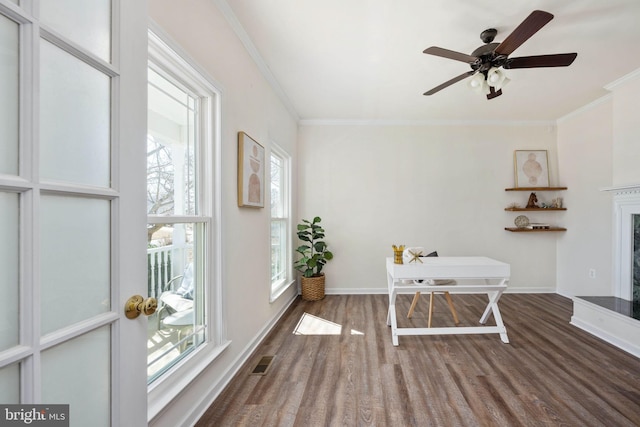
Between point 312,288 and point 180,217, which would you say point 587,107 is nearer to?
point 312,288

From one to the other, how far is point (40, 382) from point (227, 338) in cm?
151

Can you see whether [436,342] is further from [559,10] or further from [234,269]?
[559,10]

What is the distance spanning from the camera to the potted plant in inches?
161

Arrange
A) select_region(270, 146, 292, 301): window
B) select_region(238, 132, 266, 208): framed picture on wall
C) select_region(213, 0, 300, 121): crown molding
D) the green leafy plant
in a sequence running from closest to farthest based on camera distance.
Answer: select_region(213, 0, 300, 121): crown molding → select_region(238, 132, 266, 208): framed picture on wall → select_region(270, 146, 292, 301): window → the green leafy plant

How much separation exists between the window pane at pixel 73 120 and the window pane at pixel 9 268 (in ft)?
0.31

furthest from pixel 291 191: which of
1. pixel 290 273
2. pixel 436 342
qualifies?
pixel 436 342

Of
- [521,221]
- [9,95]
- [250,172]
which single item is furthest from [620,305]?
[9,95]

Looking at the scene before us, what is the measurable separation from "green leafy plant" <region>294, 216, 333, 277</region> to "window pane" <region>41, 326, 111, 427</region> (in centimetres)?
328

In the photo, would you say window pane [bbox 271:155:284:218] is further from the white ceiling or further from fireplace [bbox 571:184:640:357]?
fireplace [bbox 571:184:640:357]

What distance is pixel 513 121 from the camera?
174 inches

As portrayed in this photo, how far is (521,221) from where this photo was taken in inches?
172

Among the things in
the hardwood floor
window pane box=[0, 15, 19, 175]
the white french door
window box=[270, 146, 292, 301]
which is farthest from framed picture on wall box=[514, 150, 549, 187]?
window pane box=[0, 15, 19, 175]

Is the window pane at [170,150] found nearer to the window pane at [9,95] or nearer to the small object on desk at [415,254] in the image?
the window pane at [9,95]

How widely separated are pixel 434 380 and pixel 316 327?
132 centimetres
